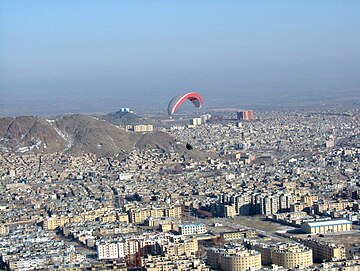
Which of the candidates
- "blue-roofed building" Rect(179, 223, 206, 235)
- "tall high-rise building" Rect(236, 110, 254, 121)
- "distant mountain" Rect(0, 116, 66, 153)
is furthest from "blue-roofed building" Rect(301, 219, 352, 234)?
"tall high-rise building" Rect(236, 110, 254, 121)

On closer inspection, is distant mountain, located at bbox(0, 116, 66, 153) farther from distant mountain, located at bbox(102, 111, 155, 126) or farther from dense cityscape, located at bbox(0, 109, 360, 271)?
distant mountain, located at bbox(102, 111, 155, 126)

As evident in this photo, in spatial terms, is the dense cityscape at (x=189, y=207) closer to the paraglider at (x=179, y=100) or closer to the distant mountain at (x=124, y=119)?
the paraglider at (x=179, y=100)

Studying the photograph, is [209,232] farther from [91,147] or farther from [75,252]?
[91,147]

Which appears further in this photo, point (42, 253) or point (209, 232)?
point (209, 232)

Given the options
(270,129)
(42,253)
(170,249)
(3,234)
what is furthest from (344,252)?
(270,129)

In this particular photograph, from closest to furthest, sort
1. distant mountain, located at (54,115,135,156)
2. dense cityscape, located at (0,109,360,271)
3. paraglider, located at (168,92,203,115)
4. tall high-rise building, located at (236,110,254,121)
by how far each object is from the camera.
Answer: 1. paraglider, located at (168,92,203,115)
2. dense cityscape, located at (0,109,360,271)
3. distant mountain, located at (54,115,135,156)
4. tall high-rise building, located at (236,110,254,121)

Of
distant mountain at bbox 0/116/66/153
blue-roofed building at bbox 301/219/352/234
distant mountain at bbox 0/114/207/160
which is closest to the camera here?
blue-roofed building at bbox 301/219/352/234
